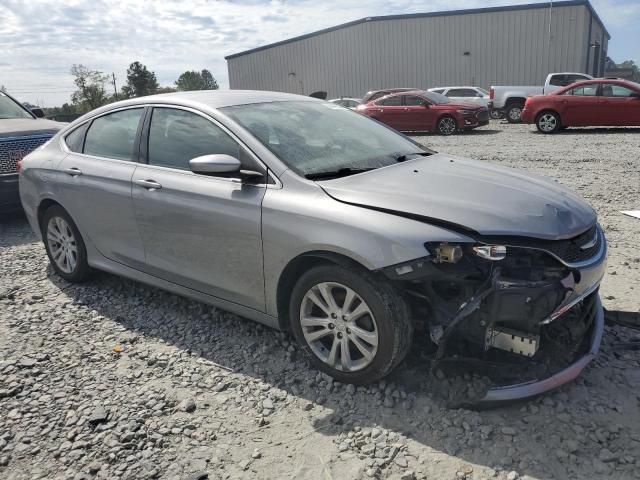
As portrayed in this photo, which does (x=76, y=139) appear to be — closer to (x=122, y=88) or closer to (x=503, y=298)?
(x=503, y=298)

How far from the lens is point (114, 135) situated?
4.23 m

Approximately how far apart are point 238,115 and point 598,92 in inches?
582

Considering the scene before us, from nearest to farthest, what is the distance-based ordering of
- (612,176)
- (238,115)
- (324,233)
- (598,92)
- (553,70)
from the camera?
(324,233) < (238,115) < (612,176) < (598,92) < (553,70)

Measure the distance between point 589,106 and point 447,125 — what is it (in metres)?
4.31

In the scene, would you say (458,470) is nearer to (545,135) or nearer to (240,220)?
(240,220)

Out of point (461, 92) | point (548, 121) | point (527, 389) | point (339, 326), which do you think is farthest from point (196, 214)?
point (461, 92)

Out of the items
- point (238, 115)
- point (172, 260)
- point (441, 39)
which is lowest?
point (172, 260)

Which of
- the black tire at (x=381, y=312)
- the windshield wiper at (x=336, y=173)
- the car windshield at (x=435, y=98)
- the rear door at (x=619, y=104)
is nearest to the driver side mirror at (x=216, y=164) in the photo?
the windshield wiper at (x=336, y=173)

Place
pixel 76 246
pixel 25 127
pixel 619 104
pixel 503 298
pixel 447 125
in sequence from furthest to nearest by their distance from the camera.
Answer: pixel 447 125 → pixel 619 104 → pixel 25 127 → pixel 76 246 → pixel 503 298

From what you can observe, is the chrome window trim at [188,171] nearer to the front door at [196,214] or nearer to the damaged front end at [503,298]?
the front door at [196,214]

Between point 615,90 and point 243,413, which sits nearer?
point 243,413

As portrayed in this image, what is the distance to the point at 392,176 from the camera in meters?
3.18

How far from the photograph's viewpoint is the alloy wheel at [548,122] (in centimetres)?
1570

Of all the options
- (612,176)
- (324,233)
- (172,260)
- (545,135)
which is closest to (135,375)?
(172,260)
